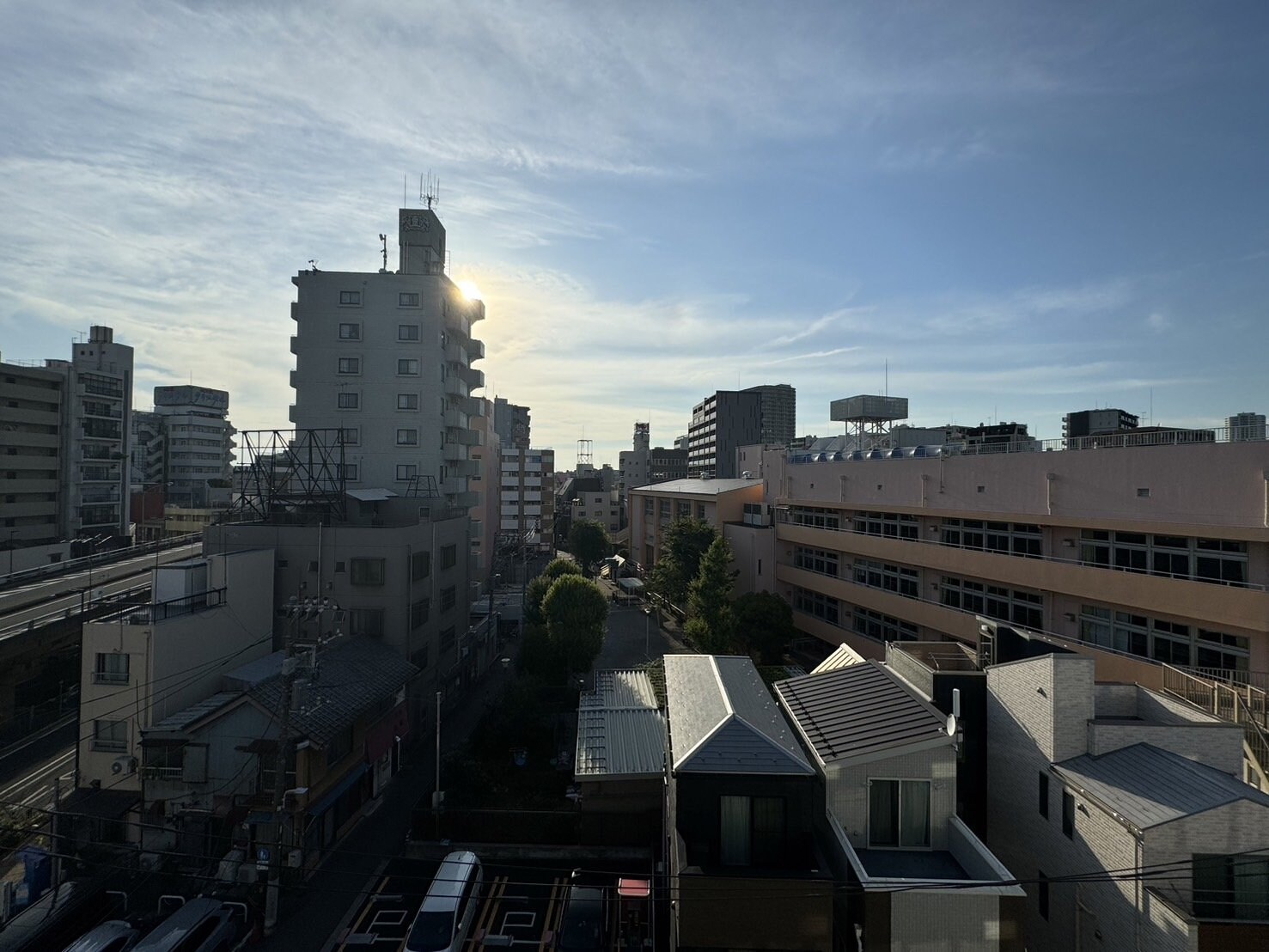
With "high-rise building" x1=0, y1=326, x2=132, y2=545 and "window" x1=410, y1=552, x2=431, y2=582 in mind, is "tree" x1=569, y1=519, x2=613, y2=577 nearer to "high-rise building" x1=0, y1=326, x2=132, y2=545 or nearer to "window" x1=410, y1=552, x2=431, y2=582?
"window" x1=410, y1=552, x2=431, y2=582

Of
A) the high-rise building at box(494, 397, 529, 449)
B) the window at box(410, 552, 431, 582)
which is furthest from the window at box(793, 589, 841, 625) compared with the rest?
the high-rise building at box(494, 397, 529, 449)

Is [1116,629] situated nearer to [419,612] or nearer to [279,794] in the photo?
Answer: [279,794]

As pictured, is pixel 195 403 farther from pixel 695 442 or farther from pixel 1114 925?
pixel 1114 925

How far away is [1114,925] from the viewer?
10.5m

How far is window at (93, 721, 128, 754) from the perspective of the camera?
63.7 feet

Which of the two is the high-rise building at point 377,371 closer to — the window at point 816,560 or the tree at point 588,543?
the window at point 816,560

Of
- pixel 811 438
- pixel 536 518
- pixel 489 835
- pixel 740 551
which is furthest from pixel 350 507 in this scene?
pixel 536 518

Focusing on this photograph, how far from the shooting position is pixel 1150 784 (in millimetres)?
10891

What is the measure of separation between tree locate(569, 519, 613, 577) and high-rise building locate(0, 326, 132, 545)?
137 feet

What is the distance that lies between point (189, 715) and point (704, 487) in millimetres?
39865

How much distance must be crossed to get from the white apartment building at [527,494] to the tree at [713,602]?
47628 millimetres

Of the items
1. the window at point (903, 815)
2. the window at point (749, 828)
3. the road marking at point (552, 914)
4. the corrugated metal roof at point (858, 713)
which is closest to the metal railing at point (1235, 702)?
the corrugated metal roof at point (858, 713)

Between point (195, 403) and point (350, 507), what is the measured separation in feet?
262

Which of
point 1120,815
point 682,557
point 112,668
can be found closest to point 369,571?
point 112,668
